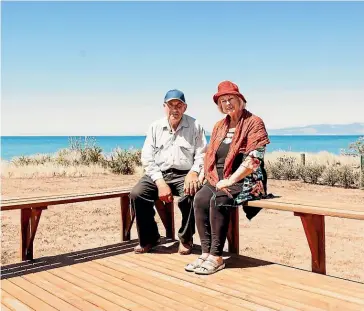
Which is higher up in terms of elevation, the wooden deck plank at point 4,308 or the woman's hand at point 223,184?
the woman's hand at point 223,184

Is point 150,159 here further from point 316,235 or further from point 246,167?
point 316,235

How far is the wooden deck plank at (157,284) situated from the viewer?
9.90 ft

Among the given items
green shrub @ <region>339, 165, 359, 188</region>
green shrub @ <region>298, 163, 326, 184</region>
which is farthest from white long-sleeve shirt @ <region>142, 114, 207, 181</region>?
green shrub @ <region>298, 163, 326, 184</region>

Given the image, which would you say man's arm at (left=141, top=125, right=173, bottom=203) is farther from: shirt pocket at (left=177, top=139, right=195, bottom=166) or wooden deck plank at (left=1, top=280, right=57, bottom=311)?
wooden deck plank at (left=1, top=280, right=57, bottom=311)

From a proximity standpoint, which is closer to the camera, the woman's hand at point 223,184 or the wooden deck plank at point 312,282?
the wooden deck plank at point 312,282

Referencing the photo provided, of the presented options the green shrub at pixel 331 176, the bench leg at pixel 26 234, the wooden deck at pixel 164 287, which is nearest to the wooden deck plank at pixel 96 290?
the wooden deck at pixel 164 287

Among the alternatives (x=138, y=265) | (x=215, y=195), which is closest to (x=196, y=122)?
(x=215, y=195)

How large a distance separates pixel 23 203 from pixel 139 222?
1.01 metres

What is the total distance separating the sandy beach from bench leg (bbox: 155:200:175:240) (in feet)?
2.97

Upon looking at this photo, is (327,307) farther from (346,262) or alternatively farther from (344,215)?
(346,262)

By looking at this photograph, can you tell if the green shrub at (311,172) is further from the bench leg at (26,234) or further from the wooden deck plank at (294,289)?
the bench leg at (26,234)

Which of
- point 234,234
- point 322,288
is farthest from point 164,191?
point 322,288

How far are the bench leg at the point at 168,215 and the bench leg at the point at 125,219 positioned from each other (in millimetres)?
317

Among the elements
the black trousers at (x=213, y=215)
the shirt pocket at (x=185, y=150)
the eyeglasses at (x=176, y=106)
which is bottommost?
the black trousers at (x=213, y=215)
